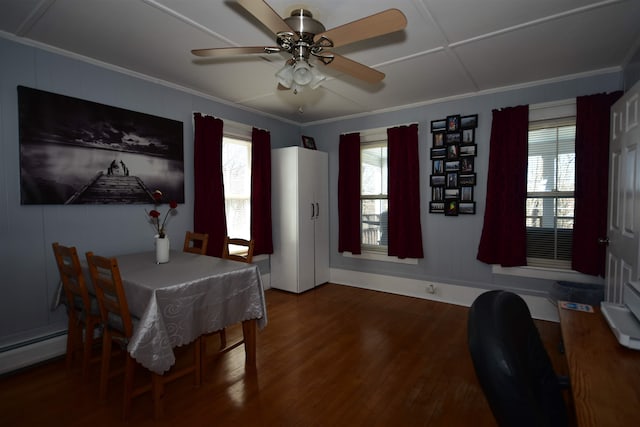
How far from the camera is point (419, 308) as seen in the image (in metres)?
3.66

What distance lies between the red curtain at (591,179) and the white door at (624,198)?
41 centimetres

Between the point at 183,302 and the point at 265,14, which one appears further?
the point at 183,302

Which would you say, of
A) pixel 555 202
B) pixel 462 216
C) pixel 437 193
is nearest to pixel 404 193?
pixel 437 193

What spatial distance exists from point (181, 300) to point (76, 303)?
3.41 ft

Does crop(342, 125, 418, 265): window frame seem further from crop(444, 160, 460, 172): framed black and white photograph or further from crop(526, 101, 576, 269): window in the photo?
crop(526, 101, 576, 269): window

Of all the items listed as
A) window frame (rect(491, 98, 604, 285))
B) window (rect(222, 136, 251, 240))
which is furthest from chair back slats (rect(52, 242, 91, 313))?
window frame (rect(491, 98, 604, 285))

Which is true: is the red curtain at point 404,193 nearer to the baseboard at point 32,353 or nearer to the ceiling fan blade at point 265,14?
the ceiling fan blade at point 265,14

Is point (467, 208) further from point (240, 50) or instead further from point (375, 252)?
point (240, 50)

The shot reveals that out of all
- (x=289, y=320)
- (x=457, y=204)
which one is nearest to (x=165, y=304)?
(x=289, y=320)

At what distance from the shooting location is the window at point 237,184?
394cm

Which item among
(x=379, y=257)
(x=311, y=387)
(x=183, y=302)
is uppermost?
(x=183, y=302)

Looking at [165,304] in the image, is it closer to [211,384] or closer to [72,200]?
[211,384]

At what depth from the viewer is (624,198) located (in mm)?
2176

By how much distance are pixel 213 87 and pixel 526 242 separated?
3723 mm
